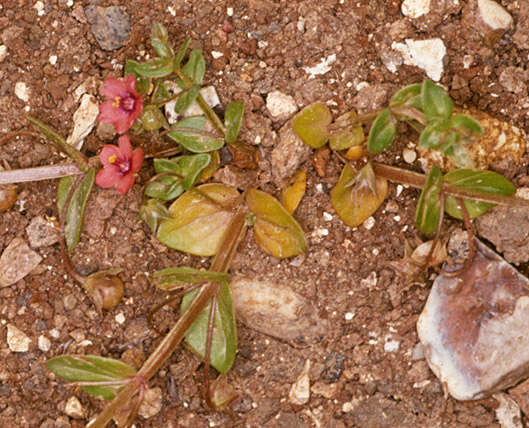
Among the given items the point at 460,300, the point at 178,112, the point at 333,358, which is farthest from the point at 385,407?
the point at 178,112

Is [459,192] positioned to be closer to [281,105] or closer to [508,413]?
[281,105]

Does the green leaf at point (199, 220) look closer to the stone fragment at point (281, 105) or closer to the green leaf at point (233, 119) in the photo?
the green leaf at point (233, 119)

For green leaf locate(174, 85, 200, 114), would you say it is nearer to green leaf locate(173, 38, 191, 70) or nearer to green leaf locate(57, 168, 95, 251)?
green leaf locate(173, 38, 191, 70)

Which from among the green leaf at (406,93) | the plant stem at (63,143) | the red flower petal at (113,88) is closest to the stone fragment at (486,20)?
the green leaf at (406,93)

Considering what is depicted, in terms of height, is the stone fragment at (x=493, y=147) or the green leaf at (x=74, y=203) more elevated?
the green leaf at (x=74, y=203)

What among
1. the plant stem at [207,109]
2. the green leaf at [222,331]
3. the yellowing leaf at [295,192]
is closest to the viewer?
the plant stem at [207,109]

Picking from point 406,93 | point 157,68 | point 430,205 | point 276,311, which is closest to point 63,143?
point 157,68

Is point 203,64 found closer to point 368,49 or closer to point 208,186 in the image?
point 208,186

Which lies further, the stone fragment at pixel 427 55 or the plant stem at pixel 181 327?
the stone fragment at pixel 427 55

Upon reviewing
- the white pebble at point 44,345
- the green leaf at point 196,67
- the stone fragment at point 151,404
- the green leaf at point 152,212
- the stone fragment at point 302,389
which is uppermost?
the green leaf at point 196,67
